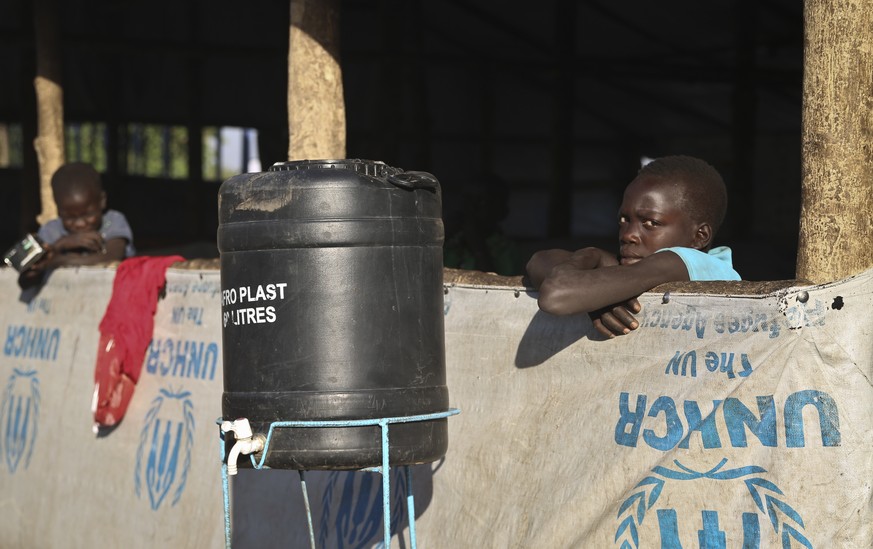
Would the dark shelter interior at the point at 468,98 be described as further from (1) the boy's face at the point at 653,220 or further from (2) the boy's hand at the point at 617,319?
(2) the boy's hand at the point at 617,319

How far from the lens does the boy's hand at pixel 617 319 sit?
371 centimetres

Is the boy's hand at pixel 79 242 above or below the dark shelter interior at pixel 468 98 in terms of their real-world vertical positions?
below

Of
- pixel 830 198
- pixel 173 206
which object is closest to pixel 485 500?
pixel 830 198

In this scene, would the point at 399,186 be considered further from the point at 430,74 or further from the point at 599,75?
the point at 430,74

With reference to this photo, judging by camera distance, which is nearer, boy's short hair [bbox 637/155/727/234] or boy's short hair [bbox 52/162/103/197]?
boy's short hair [bbox 637/155/727/234]

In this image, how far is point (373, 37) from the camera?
55.4 ft

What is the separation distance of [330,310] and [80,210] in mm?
4061

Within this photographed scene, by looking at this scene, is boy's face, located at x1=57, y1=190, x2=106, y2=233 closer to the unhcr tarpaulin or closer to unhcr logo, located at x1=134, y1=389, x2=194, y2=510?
the unhcr tarpaulin

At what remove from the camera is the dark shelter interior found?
517 inches

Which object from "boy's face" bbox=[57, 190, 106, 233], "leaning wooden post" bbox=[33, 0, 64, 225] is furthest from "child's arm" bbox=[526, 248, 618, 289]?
"leaning wooden post" bbox=[33, 0, 64, 225]

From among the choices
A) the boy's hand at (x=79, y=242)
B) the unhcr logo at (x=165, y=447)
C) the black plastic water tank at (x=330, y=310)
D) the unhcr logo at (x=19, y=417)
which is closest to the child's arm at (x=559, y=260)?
the black plastic water tank at (x=330, y=310)

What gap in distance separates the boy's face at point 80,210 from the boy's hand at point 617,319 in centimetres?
417

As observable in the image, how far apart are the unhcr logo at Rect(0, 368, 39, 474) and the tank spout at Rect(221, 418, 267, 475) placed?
3533 mm

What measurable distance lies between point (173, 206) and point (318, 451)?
13.4 m
